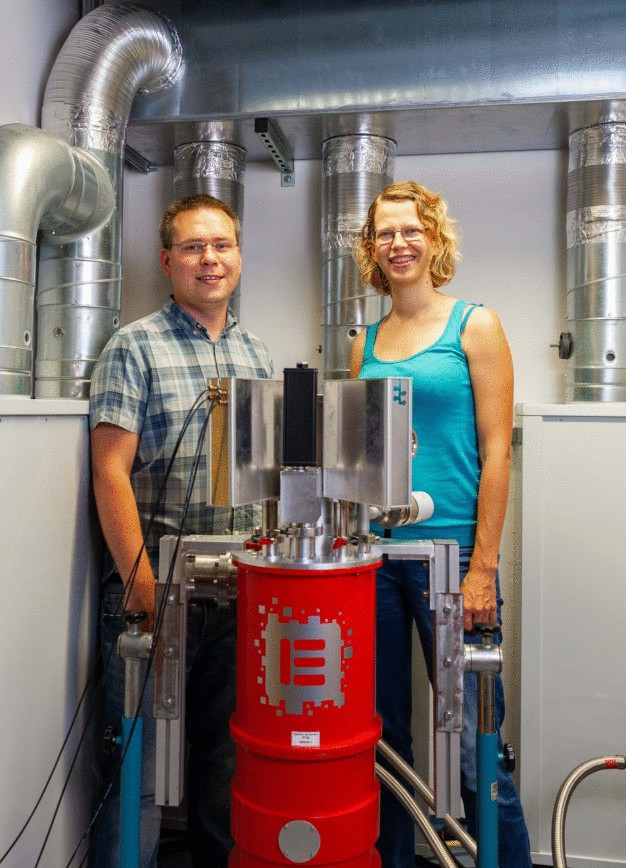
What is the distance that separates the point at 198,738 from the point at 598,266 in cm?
151

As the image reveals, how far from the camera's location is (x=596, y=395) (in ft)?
6.50

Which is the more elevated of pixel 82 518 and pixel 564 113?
pixel 564 113

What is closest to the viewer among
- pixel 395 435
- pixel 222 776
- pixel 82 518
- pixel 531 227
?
pixel 395 435

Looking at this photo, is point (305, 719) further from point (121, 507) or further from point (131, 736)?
point (121, 507)

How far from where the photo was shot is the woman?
156 cm

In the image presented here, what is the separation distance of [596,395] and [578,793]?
0.97m

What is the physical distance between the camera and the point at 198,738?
6.04 feet

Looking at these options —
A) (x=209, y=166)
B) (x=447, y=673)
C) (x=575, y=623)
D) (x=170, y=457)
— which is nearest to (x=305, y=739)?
(x=447, y=673)

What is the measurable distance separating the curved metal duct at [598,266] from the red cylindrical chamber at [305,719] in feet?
3.86

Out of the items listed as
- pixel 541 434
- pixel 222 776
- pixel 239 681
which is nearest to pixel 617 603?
pixel 541 434

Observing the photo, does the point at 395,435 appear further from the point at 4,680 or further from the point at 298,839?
the point at 4,680

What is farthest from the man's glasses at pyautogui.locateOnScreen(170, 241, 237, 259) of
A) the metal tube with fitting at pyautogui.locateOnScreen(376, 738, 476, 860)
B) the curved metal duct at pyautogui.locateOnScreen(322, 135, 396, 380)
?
the metal tube with fitting at pyautogui.locateOnScreen(376, 738, 476, 860)

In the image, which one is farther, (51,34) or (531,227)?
(531,227)

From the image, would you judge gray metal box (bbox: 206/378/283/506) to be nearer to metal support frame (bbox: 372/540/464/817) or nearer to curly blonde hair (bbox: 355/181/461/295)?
metal support frame (bbox: 372/540/464/817)
